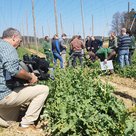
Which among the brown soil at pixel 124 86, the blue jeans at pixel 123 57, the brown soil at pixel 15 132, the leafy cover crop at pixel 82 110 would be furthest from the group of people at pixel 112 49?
the brown soil at pixel 15 132

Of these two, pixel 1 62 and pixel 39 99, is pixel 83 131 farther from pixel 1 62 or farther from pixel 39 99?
pixel 1 62

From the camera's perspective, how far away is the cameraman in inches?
183

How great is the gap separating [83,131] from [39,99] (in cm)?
118

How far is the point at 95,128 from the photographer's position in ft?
13.3

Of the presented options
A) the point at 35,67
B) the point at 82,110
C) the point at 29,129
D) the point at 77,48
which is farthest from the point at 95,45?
the point at 82,110

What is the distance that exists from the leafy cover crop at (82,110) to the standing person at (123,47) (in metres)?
5.26

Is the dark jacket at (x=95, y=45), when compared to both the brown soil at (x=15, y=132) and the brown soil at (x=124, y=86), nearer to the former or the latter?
the brown soil at (x=124, y=86)

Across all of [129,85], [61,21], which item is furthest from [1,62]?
[61,21]

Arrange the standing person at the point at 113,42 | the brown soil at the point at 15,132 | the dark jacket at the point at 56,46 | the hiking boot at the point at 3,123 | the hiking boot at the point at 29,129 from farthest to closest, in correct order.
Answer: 1. the dark jacket at the point at 56,46
2. the standing person at the point at 113,42
3. the hiking boot at the point at 3,123
4. the hiking boot at the point at 29,129
5. the brown soil at the point at 15,132

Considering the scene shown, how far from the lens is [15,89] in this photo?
5.14 metres

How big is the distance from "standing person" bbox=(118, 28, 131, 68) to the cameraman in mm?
6728

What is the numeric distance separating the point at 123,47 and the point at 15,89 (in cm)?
706

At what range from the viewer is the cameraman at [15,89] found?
464cm

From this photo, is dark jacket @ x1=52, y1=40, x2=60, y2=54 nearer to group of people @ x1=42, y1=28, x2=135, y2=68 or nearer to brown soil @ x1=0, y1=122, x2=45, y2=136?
group of people @ x1=42, y1=28, x2=135, y2=68
